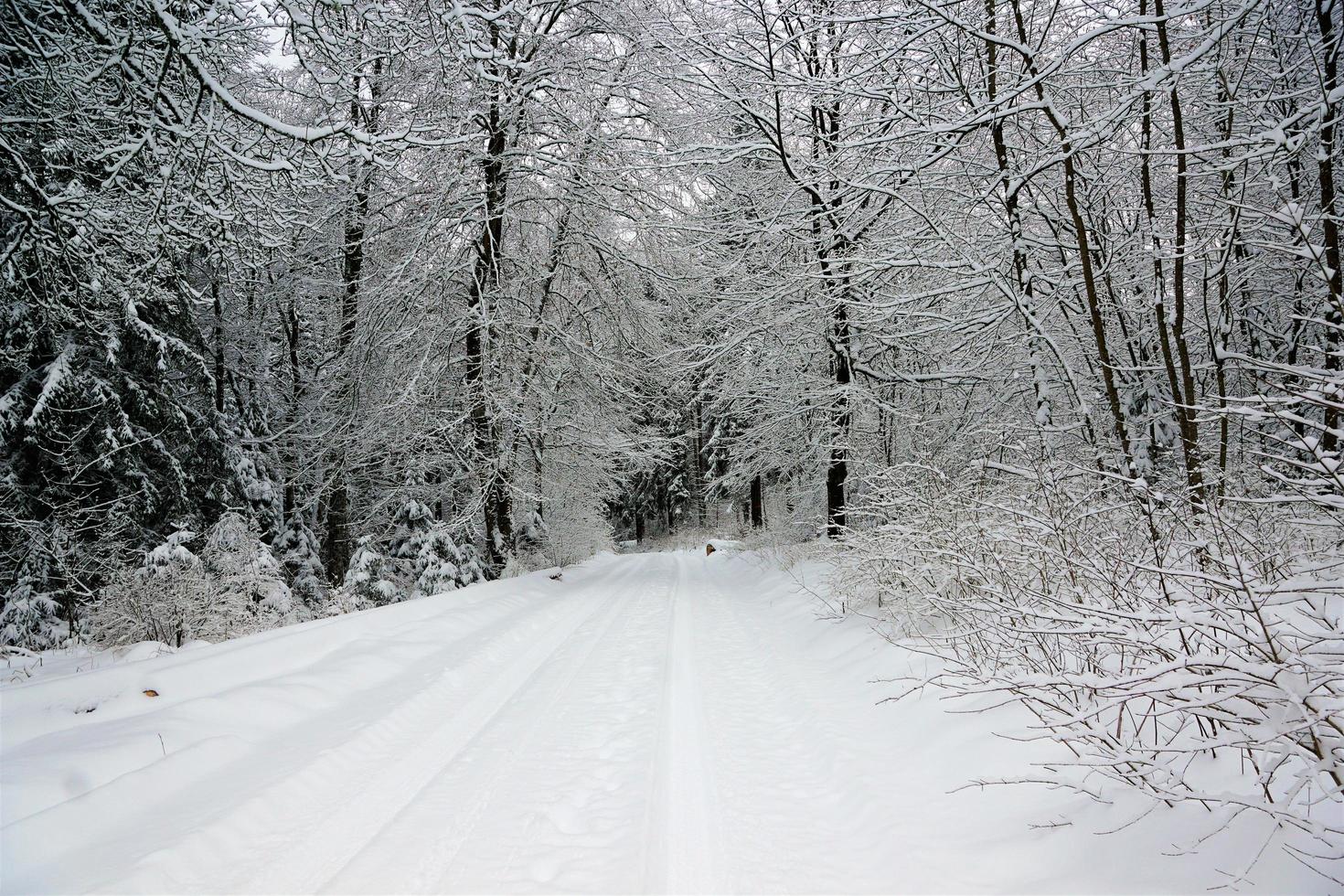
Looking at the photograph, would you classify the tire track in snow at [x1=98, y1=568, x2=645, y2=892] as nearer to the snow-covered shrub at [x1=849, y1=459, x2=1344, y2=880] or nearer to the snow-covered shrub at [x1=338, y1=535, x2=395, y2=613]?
the snow-covered shrub at [x1=849, y1=459, x2=1344, y2=880]

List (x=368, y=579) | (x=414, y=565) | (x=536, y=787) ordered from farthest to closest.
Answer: (x=414, y=565)
(x=368, y=579)
(x=536, y=787)

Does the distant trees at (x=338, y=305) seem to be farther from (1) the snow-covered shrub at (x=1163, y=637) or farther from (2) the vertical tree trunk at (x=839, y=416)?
(1) the snow-covered shrub at (x=1163, y=637)

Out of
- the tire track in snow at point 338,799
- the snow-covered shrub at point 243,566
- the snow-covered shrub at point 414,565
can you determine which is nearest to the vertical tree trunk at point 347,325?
the snow-covered shrub at point 414,565

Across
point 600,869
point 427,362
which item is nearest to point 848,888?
point 600,869

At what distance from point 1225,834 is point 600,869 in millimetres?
2278

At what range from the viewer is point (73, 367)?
9258 mm

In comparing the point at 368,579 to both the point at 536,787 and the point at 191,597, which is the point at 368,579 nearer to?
the point at 191,597

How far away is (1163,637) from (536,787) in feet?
10.3

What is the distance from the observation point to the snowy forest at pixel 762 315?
8.95 feet

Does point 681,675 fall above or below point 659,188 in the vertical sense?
below

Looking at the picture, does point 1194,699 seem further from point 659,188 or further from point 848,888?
point 659,188

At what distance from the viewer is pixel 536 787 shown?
310cm

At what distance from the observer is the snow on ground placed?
7.55 feet

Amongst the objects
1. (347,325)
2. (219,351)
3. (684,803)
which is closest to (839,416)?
(684,803)
